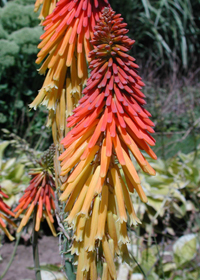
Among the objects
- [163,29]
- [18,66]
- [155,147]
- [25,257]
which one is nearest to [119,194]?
[25,257]

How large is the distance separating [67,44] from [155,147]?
3684 mm

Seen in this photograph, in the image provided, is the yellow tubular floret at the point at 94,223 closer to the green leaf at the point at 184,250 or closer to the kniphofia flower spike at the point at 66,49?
the kniphofia flower spike at the point at 66,49

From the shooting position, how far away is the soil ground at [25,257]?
3039mm

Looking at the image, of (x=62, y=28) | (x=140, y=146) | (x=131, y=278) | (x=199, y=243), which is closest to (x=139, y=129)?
(x=140, y=146)

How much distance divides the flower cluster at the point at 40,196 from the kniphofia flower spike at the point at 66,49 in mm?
357

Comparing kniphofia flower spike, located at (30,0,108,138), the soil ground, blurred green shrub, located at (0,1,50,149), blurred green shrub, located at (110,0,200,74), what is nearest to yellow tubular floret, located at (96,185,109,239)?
kniphofia flower spike, located at (30,0,108,138)

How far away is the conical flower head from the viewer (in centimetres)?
128

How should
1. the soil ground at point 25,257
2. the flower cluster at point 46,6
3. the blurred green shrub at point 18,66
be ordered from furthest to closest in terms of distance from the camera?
the blurred green shrub at point 18,66 → the soil ground at point 25,257 → the flower cluster at point 46,6

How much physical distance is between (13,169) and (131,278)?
2075mm

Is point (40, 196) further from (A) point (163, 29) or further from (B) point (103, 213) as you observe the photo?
(A) point (163, 29)

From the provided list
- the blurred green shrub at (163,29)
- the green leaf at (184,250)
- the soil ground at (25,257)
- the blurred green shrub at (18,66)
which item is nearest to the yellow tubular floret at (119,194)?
the green leaf at (184,250)

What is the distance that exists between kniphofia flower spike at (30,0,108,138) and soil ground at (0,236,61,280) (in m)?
2.34

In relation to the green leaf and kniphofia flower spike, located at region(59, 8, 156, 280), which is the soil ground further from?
kniphofia flower spike, located at region(59, 8, 156, 280)

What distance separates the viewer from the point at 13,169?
12.4ft
